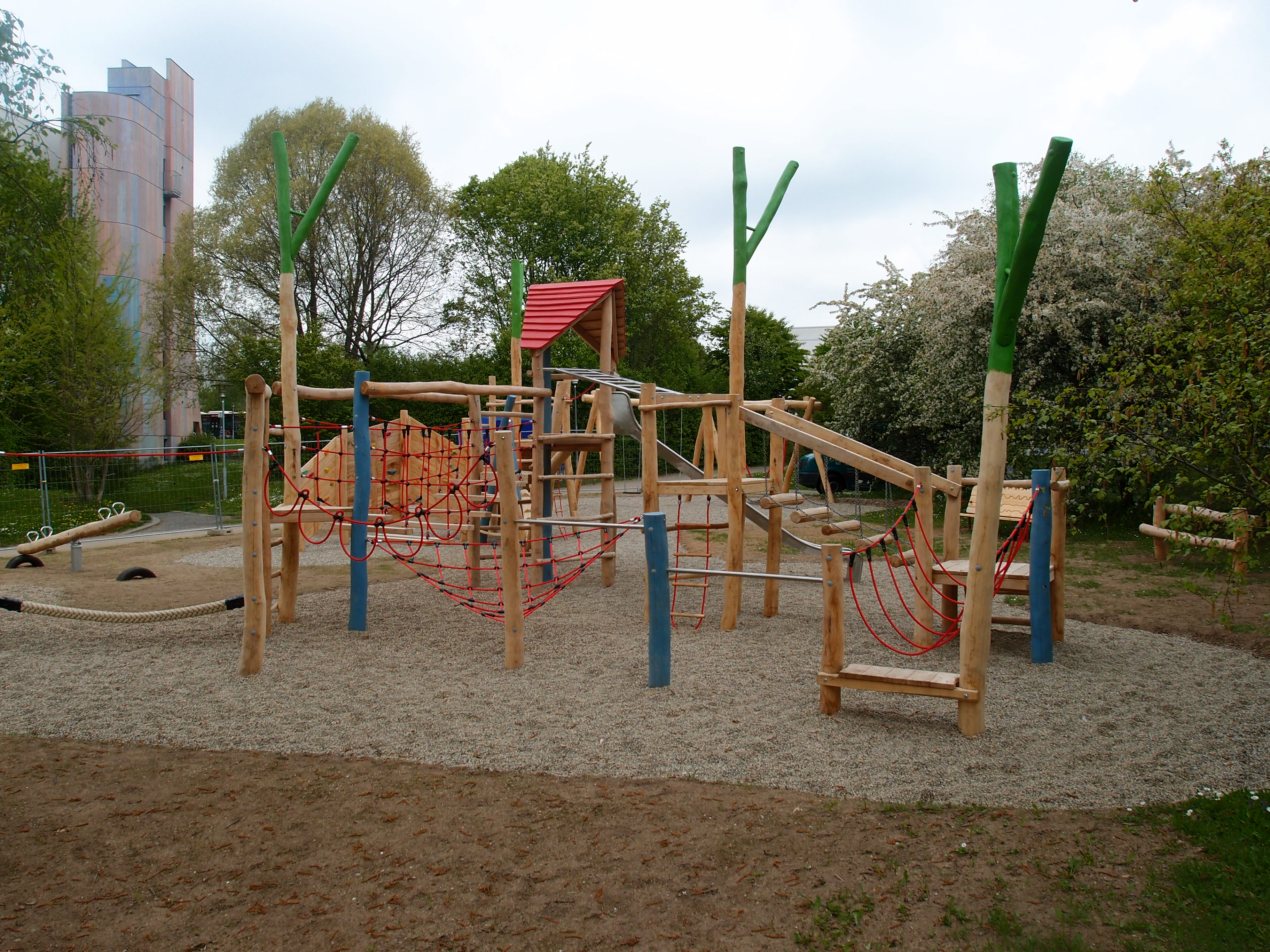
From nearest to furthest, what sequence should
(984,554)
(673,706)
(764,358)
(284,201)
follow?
1. (984,554)
2. (673,706)
3. (284,201)
4. (764,358)

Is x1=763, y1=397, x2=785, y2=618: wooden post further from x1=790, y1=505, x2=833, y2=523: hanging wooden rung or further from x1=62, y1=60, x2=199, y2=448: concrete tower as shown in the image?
x1=62, y1=60, x2=199, y2=448: concrete tower

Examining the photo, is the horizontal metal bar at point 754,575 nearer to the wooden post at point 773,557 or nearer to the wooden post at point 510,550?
the wooden post at point 510,550

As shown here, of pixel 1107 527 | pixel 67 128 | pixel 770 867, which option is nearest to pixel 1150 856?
pixel 770 867

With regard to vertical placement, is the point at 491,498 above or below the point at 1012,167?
below

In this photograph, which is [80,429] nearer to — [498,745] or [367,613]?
[367,613]

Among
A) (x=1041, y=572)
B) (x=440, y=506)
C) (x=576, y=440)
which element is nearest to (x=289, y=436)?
(x=440, y=506)

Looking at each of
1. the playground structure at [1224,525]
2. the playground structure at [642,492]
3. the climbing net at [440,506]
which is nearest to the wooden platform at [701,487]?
the playground structure at [642,492]

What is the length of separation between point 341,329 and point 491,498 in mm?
22165

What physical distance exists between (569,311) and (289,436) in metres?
3.44

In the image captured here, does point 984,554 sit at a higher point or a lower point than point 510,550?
higher

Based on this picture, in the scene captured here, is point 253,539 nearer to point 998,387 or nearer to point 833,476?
point 998,387

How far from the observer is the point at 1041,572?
621cm

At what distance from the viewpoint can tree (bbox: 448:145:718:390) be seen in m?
26.9

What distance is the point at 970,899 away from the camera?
118 inches
